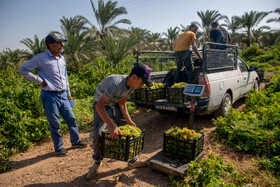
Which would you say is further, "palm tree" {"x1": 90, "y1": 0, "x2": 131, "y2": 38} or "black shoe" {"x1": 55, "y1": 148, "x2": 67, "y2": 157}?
"palm tree" {"x1": 90, "y1": 0, "x2": 131, "y2": 38}

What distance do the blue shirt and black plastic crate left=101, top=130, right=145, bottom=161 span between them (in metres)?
1.77

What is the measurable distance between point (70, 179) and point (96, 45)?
15213 millimetres

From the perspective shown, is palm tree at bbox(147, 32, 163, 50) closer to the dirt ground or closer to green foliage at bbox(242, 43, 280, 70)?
green foliage at bbox(242, 43, 280, 70)

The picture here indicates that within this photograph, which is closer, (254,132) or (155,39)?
(254,132)

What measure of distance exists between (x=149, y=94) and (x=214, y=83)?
64.9 inches

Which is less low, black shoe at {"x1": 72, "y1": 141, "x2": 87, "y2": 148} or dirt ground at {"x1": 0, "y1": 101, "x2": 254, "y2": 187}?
black shoe at {"x1": 72, "y1": 141, "x2": 87, "y2": 148}

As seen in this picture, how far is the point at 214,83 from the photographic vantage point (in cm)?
471

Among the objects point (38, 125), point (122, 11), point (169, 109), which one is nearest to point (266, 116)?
point (169, 109)

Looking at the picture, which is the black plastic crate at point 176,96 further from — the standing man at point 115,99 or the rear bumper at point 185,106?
the standing man at point 115,99

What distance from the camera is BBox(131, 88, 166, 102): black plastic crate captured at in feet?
16.2

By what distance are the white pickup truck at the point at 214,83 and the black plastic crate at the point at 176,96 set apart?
0.01m

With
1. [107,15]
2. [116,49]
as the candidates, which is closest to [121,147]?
[116,49]

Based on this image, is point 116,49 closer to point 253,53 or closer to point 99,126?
point 99,126

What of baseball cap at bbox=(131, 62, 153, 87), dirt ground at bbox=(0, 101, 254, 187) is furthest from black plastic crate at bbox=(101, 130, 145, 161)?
baseball cap at bbox=(131, 62, 153, 87)
